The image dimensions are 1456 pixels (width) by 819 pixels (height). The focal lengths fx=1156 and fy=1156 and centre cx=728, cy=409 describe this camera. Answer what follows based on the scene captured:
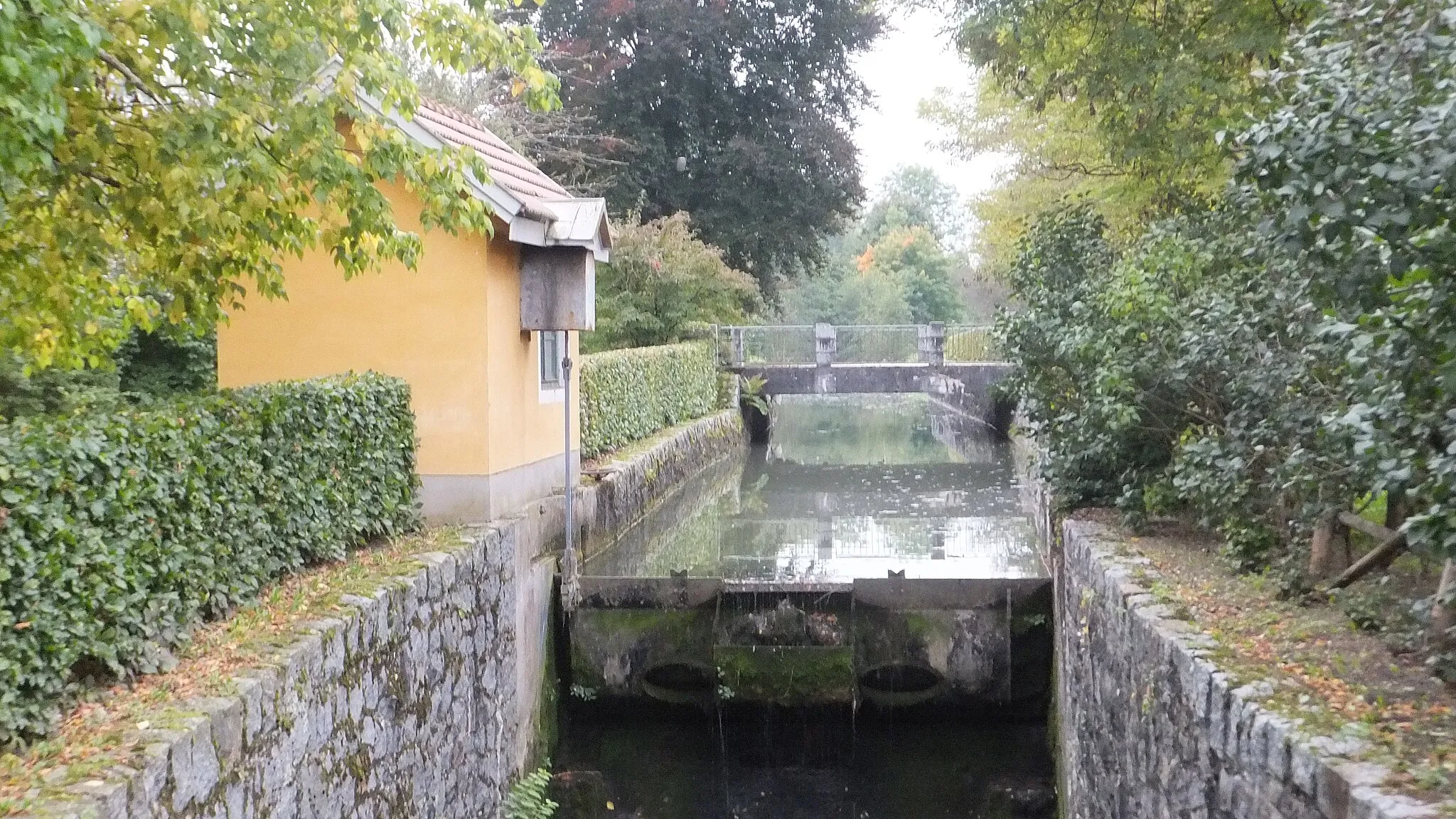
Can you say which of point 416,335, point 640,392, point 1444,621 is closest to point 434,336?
point 416,335

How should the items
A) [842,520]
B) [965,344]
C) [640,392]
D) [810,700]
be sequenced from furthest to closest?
[965,344] → [640,392] → [842,520] → [810,700]

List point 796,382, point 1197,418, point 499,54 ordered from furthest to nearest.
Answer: point 796,382 < point 1197,418 < point 499,54

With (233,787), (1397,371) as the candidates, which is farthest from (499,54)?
(1397,371)

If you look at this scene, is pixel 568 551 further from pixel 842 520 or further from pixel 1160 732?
pixel 842 520

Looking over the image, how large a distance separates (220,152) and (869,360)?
27.9m

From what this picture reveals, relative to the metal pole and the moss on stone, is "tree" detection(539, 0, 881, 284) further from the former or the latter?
the moss on stone

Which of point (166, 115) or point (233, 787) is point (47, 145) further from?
point (233, 787)

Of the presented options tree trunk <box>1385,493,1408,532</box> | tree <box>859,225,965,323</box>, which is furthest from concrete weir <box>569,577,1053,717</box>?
tree <box>859,225,965,323</box>

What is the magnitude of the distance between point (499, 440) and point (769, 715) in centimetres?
399

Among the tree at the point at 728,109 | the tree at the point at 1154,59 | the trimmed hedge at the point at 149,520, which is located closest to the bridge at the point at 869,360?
the tree at the point at 728,109

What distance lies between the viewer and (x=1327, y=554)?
23.0ft

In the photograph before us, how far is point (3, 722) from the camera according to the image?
418 centimetres

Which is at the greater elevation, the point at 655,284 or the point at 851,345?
the point at 655,284

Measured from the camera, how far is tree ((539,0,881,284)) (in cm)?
2952
